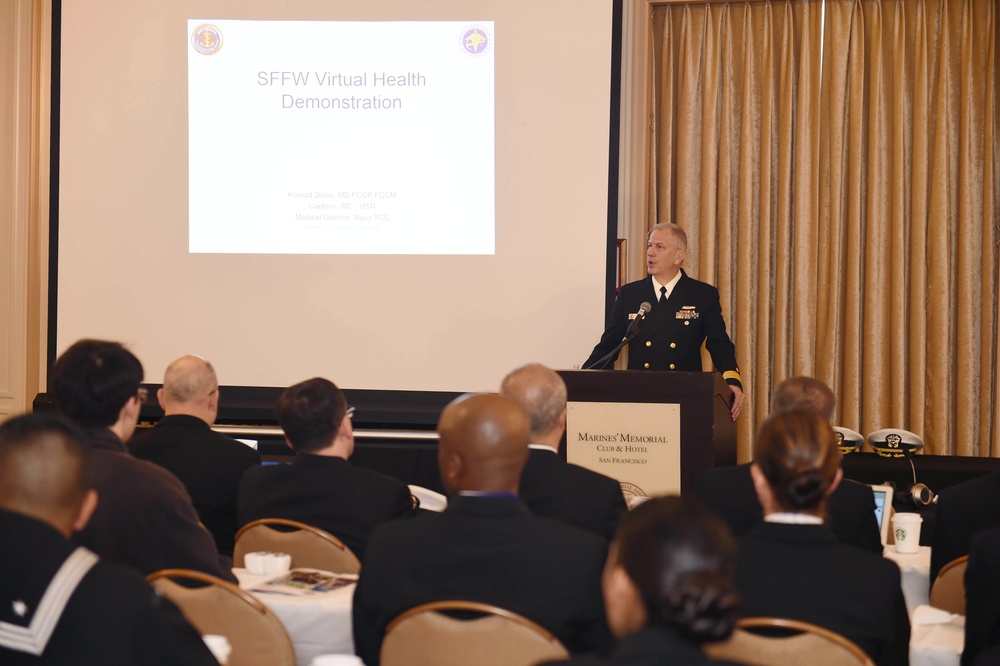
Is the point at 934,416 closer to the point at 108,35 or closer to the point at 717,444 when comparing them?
the point at 717,444

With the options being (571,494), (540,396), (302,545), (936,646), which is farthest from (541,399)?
(936,646)

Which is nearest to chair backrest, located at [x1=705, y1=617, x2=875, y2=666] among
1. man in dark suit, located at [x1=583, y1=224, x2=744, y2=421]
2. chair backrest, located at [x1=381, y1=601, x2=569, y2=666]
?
chair backrest, located at [x1=381, y1=601, x2=569, y2=666]

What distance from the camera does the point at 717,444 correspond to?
4.25 metres

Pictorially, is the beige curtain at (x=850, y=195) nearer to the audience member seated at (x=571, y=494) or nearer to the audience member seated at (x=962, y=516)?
the audience member seated at (x=962, y=516)

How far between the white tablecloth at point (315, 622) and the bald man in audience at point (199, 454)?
Result: 40.2 inches

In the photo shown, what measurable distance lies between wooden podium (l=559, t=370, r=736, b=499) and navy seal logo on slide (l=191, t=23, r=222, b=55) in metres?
3.14

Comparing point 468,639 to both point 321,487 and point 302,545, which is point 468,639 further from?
point 321,487

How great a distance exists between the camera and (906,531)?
9.71ft

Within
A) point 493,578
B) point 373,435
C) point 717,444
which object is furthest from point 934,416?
point 493,578

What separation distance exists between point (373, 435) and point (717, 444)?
2168 mm

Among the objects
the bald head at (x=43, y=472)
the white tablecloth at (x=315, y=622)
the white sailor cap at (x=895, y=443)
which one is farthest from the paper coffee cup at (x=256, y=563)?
the white sailor cap at (x=895, y=443)

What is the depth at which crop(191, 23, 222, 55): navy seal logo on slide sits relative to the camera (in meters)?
5.99

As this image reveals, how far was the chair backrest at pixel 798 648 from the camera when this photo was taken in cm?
174

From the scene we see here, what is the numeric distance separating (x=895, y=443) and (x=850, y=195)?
200 cm
